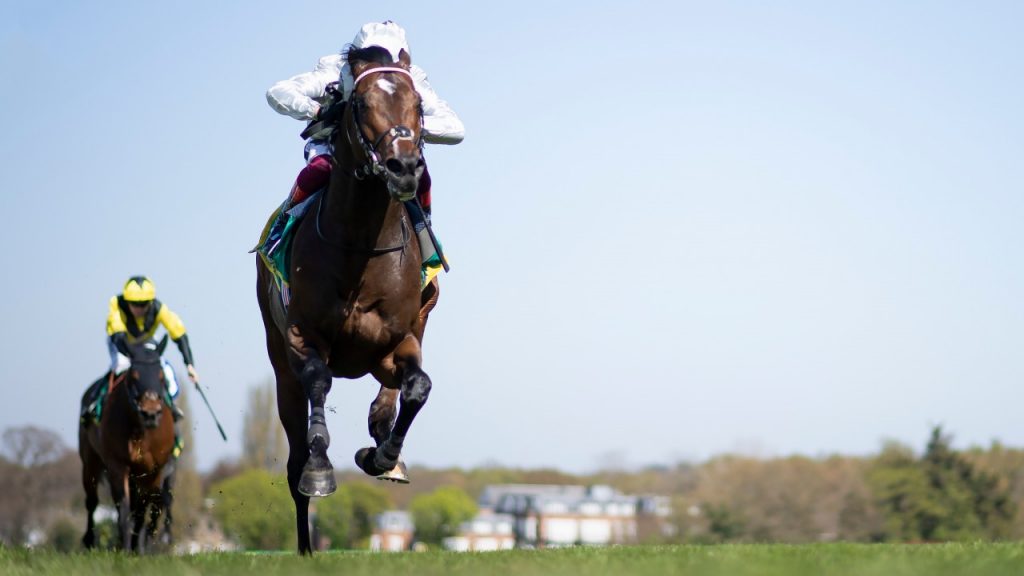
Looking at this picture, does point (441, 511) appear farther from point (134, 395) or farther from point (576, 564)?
point (576, 564)

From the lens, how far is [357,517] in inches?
4018

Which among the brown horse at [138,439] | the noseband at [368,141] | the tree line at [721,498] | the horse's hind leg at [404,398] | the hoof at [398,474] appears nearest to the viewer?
the noseband at [368,141]

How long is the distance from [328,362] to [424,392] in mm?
671

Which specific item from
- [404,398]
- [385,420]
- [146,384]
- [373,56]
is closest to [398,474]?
[385,420]

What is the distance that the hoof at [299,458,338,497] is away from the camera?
25.5 feet

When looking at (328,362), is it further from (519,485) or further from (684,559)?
(519,485)

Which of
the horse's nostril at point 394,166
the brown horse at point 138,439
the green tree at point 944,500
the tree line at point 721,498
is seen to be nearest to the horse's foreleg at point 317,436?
the horse's nostril at point 394,166

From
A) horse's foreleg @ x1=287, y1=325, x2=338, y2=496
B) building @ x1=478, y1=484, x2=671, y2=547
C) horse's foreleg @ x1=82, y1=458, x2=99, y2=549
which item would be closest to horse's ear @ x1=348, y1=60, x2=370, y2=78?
horse's foreleg @ x1=287, y1=325, x2=338, y2=496

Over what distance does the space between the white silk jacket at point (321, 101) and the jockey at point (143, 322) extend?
286 inches

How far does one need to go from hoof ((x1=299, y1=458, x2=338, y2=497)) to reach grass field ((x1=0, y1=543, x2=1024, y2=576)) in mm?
710

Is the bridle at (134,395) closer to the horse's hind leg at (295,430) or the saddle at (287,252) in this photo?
the horse's hind leg at (295,430)

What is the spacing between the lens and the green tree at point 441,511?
11962 cm

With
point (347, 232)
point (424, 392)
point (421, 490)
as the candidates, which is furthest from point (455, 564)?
point (421, 490)

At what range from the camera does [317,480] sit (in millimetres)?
7797
